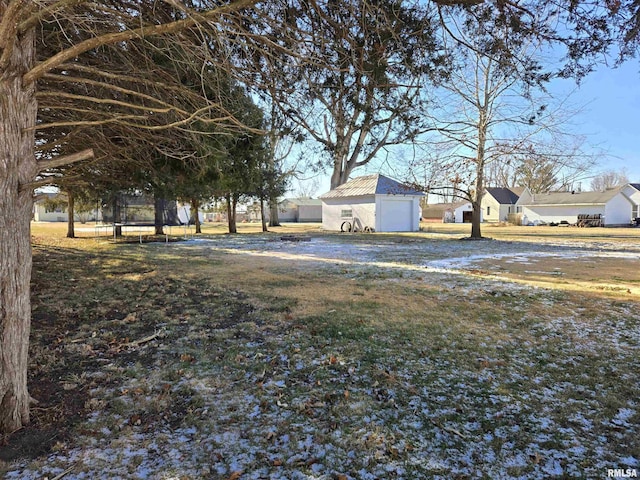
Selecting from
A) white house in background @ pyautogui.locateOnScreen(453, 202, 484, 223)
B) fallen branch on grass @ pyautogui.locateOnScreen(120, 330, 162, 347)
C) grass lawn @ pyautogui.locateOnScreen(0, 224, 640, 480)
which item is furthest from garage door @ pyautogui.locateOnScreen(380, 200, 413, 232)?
white house in background @ pyautogui.locateOnScreen(453, 202, 484, 223)

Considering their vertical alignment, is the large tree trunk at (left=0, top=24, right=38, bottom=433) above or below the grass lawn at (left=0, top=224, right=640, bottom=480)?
above

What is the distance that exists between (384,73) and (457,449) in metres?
3.36

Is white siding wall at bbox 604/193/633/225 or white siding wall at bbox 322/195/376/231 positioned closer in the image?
white siding wall at bbox 322/195/376/231

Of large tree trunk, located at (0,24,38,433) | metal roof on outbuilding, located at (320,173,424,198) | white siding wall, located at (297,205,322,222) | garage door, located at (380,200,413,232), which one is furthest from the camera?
white siding wall, located at (297,205,322,222)

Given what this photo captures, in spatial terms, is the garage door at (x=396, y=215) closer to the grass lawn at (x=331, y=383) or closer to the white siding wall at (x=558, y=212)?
the grass lawn at (x=331, y=383)

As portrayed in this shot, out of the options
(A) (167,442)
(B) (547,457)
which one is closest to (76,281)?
(A) (167,442)

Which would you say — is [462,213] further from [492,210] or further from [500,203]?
[500,203]

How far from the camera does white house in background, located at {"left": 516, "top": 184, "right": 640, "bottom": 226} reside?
33.3 m

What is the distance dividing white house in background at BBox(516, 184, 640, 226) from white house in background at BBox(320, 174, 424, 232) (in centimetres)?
2026

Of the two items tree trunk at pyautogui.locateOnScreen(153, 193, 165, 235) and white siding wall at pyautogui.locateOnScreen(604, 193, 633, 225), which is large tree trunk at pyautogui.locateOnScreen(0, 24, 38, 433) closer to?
tree trunk at pyautogui.locateOnScreen(153, 193, 165, 235)

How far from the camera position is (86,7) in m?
3.08

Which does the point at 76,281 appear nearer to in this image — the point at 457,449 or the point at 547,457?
the point at 457,449

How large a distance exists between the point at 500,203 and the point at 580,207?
431 inches

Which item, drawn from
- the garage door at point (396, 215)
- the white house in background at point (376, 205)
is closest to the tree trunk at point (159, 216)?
the white house in background at point (376, 205)
